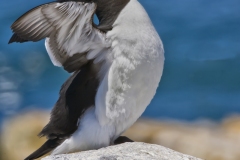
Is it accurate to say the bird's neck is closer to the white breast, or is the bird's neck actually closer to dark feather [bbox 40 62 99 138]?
the white breast

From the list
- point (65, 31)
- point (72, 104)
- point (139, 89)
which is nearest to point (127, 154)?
point (139, 89)

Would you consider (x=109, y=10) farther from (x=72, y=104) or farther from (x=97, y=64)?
(x=72, y=104)

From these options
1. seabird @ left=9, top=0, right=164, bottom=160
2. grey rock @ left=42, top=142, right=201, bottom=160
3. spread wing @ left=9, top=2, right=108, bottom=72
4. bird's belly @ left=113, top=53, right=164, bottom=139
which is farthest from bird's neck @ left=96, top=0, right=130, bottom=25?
grey rock @ left=42, top=142, right=201, bottom=160

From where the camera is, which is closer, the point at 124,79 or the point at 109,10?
the point at 124,79

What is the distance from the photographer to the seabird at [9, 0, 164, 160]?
452cm

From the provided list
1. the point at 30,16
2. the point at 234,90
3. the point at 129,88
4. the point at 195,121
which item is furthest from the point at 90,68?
the point at 234,90

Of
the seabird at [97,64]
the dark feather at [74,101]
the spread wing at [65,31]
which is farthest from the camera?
the dark feather at [74,101]

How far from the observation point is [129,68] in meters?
4.63

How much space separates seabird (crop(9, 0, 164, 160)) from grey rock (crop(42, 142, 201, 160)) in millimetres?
213

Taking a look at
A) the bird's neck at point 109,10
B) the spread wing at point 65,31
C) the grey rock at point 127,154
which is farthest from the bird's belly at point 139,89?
the bird's neck at point 109,10

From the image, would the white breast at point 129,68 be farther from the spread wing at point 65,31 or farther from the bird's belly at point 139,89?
the spread wing at point 65,31

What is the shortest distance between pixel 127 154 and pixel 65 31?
3.14ft

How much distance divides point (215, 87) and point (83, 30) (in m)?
6.74

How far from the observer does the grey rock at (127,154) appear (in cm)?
440
